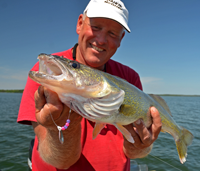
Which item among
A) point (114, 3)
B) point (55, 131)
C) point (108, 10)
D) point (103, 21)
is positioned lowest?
point (55, 131)

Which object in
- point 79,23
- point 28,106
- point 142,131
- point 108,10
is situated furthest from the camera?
point 79,23

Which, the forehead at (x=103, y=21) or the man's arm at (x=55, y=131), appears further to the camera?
the forehead at (x=103, y=21)

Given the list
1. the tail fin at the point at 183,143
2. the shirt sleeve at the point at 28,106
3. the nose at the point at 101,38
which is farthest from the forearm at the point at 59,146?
the tail fin at the point at 183,143

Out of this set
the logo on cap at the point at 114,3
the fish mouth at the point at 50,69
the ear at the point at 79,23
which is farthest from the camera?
the ear at the point at 79,23

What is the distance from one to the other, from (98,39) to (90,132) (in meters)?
1.62

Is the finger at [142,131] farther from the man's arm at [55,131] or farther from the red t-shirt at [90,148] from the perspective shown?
the man's arm at [55,131]

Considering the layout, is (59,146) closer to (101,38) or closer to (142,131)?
(142,131)

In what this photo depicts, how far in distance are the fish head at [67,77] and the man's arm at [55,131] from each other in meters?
0.15

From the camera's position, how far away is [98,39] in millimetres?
2836

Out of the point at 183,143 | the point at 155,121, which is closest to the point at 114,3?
the point at 155,121

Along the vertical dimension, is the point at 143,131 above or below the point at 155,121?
below

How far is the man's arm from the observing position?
1646mm

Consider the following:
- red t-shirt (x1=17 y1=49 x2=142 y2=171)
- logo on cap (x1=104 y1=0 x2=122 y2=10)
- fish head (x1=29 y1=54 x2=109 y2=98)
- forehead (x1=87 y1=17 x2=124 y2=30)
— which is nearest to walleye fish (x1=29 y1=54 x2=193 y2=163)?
fish head (x1=29 y1=54 x2=109 y2=98)

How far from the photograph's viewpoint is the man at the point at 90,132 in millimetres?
2277
